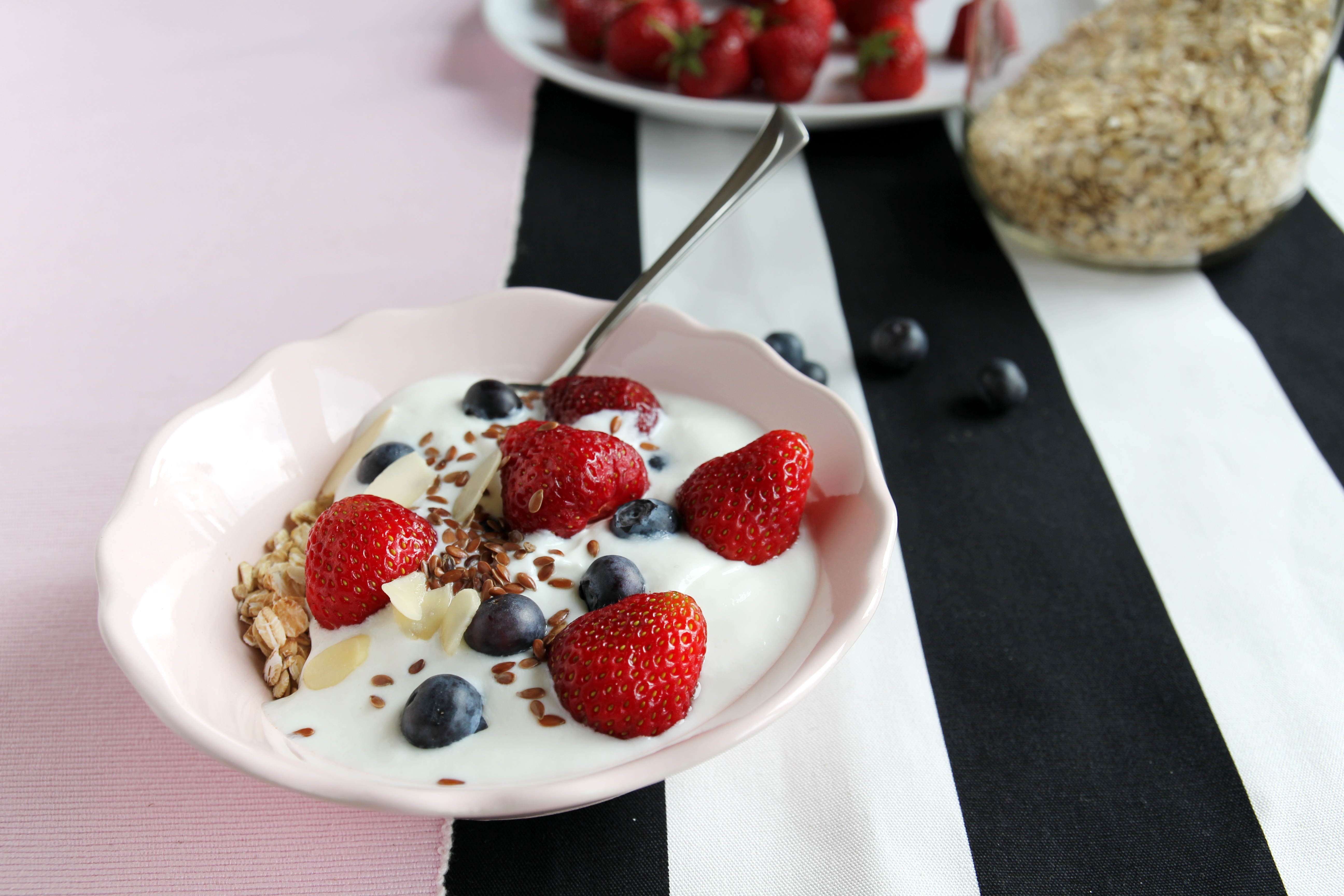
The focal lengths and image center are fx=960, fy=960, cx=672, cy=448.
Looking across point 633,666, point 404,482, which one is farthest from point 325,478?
point 633,666

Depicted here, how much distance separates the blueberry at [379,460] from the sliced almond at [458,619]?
0.71 ft

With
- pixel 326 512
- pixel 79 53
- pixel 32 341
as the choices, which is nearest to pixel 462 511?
pixel 326 512

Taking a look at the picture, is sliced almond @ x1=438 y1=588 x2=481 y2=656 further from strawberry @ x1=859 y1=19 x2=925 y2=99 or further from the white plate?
strawberry @ x1=859 y1=19 x2=925 y2=99

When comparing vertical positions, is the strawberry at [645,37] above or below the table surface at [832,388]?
above

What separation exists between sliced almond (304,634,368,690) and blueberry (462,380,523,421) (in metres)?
0.30

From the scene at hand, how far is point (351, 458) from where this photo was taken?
3.39 ft

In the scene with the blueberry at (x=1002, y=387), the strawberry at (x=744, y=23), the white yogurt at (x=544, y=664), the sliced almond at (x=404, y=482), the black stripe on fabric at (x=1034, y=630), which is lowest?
the black stripe on fabric at (x=1034, y=630)

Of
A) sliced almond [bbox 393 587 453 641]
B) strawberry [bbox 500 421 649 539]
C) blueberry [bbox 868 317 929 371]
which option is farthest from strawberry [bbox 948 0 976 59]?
sliced almond [bbox 393 587 453 641]

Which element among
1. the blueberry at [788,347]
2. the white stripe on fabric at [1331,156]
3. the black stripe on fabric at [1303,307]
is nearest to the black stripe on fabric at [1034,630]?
the blueberry at [788,347]

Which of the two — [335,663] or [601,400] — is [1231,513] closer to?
[601,400]

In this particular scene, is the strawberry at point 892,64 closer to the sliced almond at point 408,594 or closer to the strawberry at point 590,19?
the strawberry at point 590,19

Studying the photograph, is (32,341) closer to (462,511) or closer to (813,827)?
(462,511)

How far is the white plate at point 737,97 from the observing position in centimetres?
175

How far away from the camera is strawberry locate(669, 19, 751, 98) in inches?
69.9
